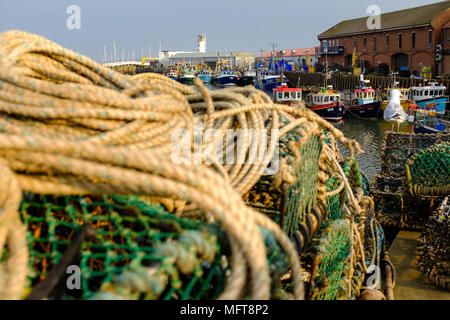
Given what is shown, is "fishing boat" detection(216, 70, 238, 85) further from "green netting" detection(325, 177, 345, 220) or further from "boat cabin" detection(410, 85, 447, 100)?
"green netting" detection(325, 177, 345, 220)

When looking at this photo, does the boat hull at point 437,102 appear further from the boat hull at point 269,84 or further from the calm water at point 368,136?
the boat hull at point 269,84

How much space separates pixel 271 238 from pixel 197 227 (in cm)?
23

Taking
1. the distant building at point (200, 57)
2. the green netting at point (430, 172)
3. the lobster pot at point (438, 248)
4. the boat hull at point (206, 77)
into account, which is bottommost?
the lobster pot at point (438, 248)

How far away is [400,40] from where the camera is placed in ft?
109

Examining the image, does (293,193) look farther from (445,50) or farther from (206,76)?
(206,76)

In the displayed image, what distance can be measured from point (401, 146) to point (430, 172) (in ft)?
3.86

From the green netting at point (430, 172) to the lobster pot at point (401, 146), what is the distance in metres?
0.88

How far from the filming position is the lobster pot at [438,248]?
4879 millimetres

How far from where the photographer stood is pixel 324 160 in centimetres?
256

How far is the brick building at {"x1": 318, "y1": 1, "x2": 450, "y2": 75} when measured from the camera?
98.4ft

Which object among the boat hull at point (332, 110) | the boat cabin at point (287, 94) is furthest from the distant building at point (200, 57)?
the boat hull at point (332, 110)

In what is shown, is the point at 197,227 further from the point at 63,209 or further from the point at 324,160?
the point at 324,160

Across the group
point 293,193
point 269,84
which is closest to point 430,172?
point 293,193
